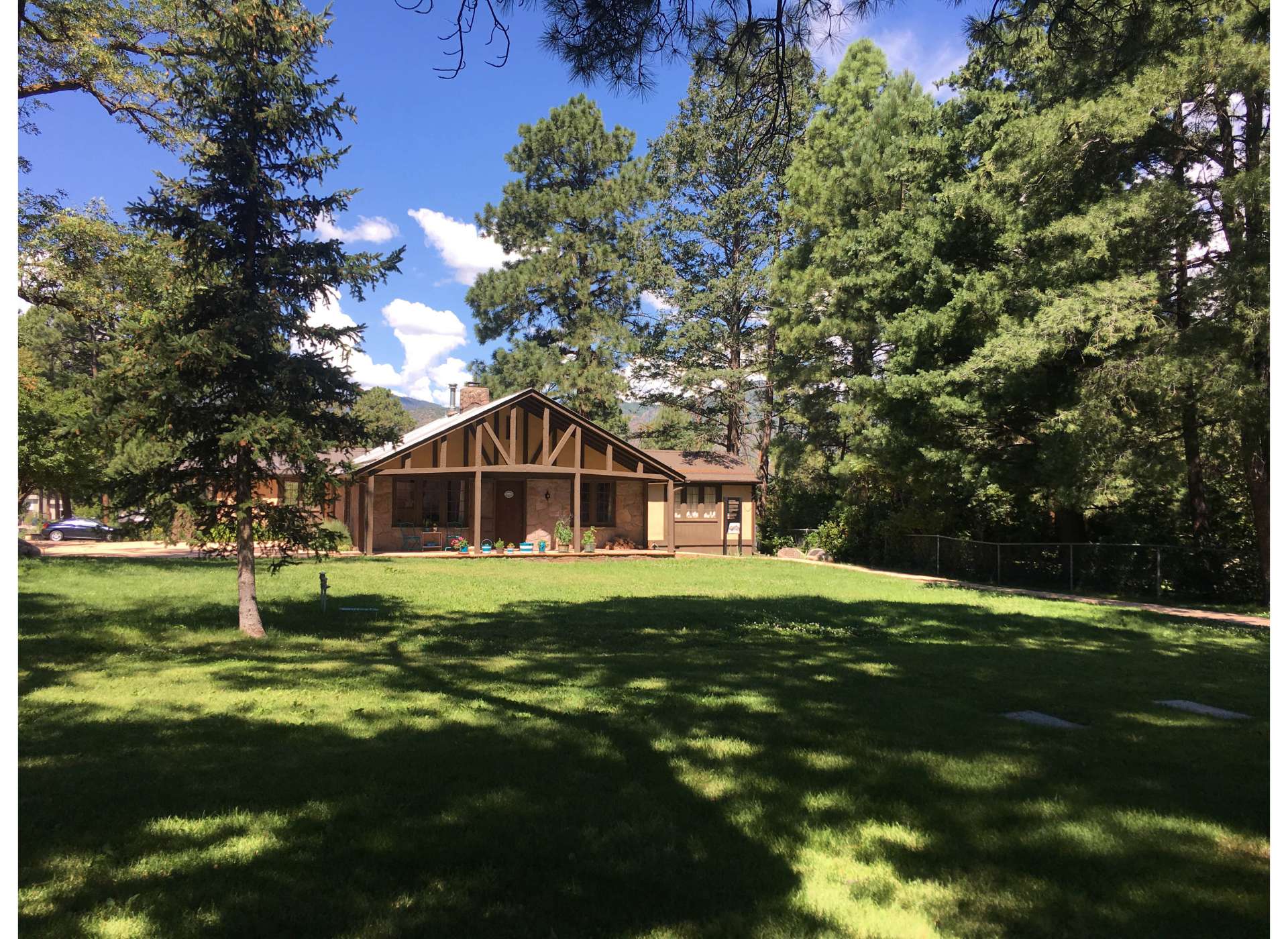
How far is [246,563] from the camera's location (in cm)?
1052

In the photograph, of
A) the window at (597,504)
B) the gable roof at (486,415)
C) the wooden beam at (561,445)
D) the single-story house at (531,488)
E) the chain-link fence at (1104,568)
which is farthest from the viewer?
the window at (597,504)

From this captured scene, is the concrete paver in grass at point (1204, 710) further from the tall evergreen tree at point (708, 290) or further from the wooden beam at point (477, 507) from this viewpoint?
the tall evergreen tree at point (708, 290)

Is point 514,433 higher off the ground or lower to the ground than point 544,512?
higher

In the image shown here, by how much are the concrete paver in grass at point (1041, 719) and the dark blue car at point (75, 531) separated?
36828mm

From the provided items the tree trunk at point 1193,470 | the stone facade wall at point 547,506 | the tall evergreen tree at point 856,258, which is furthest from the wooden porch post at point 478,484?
the tree trunk at point 1193,470

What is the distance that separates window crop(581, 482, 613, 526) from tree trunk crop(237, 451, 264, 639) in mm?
18908

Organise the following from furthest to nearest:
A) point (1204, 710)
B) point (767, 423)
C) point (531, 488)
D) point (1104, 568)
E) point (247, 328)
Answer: point (767, 423) → point (531, 488) → point (1104, 568) → point (247, 328) → point (1204, 710)

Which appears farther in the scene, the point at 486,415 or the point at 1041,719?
the point at 486,415

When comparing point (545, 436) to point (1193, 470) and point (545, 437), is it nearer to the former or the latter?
point (545, 437)

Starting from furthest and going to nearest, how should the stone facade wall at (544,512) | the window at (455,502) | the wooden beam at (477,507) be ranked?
the window at (455,502), the stone facade wall at (544,512), the wooden beam at (477,507)

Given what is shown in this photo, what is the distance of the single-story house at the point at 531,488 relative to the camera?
25688 mm

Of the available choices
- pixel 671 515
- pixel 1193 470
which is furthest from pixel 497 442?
pixel 1193 470

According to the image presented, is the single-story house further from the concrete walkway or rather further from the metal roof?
the concrete walkway

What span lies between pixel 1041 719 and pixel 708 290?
34.9 meters
